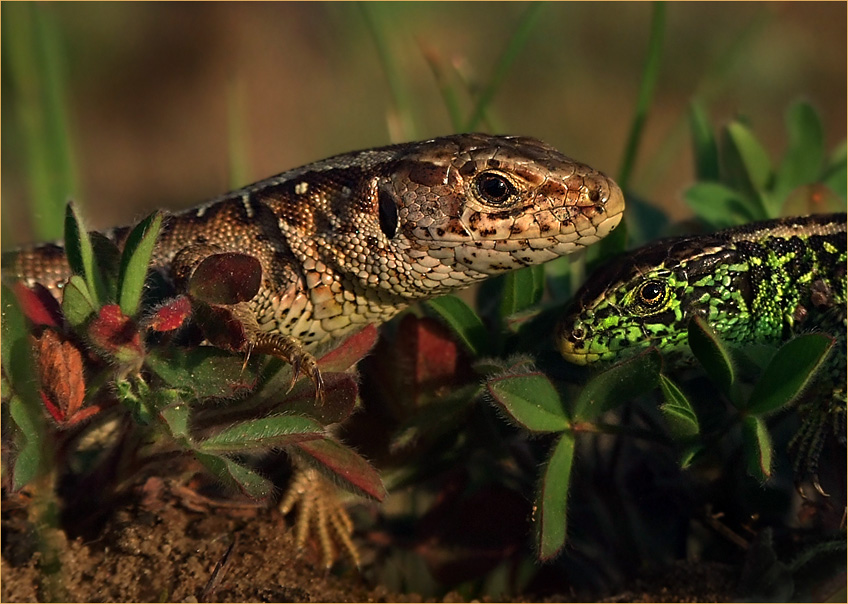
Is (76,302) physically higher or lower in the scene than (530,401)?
higher

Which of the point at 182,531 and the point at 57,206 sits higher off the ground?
the point at 57,206

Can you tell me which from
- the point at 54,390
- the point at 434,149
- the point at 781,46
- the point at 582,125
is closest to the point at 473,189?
the point at 434,149

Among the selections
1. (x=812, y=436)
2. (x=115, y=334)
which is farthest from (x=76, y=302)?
(x=812, y=436)

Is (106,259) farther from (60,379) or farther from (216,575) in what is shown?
(216,575)

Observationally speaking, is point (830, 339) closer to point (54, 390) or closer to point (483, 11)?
point (54, 390)

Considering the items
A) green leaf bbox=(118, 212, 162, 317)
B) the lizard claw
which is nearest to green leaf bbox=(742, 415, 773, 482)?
the lizard claw

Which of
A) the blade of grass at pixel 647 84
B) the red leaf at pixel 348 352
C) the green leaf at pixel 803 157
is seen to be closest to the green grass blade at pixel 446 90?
the blade of grass at pixel 647 84
